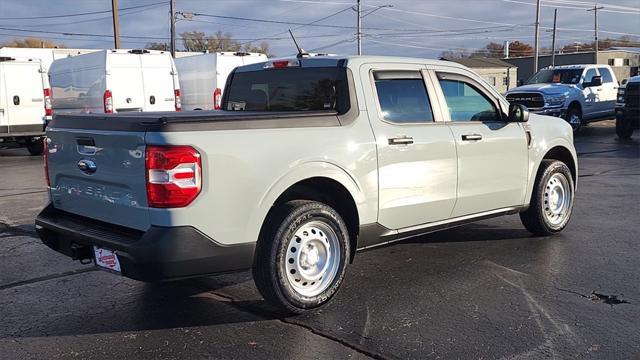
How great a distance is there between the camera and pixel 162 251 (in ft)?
12.3

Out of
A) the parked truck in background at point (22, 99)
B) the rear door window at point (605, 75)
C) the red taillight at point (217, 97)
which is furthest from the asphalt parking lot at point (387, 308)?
the rear door window at point (605, 75)

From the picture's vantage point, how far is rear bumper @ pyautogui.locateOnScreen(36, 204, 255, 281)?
3.77 meters

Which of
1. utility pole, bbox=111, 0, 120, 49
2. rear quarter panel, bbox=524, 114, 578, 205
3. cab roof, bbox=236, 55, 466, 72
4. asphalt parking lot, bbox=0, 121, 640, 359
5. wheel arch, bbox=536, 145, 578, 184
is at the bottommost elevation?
asphalt parking lot, bbox=0, 121, 640, 359

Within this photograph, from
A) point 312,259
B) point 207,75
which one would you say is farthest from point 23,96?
point 312,259

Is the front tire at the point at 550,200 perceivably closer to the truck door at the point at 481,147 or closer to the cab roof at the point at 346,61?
the truck door at the point at 481,147

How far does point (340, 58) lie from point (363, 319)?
210 centimetres

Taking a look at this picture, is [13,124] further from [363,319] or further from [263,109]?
[363,319]

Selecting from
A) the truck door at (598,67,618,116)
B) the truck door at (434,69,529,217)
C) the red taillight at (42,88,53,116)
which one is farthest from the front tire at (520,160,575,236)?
the truck door at (598,67,618,116)

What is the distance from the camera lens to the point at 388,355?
374cm

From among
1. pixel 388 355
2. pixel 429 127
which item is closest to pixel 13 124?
pixel 429 127

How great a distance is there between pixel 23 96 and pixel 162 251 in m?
14.4

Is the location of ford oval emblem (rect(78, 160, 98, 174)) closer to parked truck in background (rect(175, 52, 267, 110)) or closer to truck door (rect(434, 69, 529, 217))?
truck door (rect(434, 69, 529, 217))

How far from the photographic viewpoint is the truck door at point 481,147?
5551mm

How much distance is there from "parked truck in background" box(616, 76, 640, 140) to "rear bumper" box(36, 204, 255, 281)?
16844 millimetres
